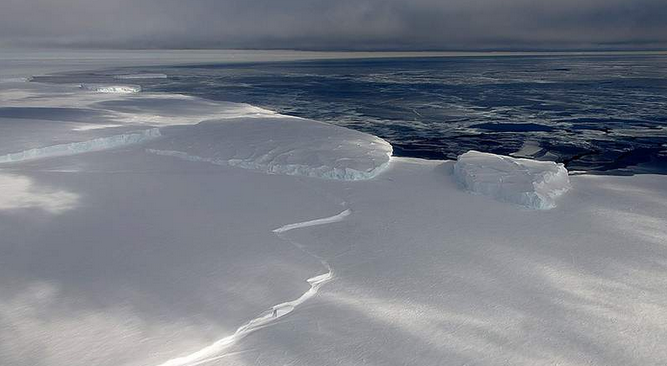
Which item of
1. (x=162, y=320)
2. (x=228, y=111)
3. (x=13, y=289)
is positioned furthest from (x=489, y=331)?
(x=228, y=111)

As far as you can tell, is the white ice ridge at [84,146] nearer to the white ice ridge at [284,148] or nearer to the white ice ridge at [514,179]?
the white ice ridge at [284,148]

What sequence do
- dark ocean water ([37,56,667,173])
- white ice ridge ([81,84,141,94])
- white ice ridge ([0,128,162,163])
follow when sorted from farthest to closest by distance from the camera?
white ice ridge ([81,84,141,94]) < dark ocean water ([37,56,667,173]) < white ice ridge ([0,128,162,163])

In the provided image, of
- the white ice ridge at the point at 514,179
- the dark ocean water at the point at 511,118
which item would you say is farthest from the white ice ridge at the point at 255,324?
the dark ocean water at the point at 511,118

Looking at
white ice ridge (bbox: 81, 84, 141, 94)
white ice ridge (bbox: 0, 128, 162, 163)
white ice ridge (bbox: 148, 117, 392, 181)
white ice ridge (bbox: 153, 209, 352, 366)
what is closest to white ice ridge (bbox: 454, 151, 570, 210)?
white ice ridge (bbox: 148, 117, 392, 181)

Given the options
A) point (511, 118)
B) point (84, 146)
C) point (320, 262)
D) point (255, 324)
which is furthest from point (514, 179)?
point (511, 118)

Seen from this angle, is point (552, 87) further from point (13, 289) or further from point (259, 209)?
point (13, 289)

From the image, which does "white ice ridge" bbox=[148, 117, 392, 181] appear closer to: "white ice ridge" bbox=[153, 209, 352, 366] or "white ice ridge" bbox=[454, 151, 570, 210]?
"white ice ridge" bbox=[454, 151, 570, 210]
